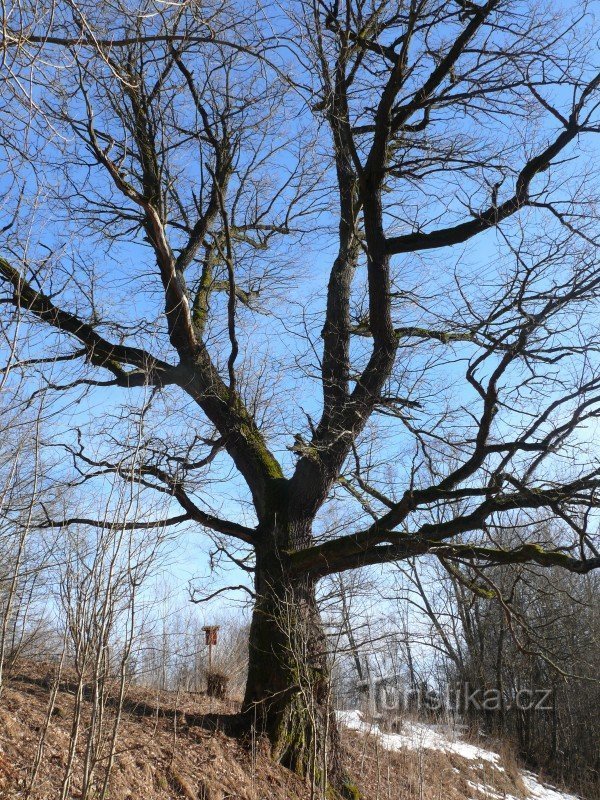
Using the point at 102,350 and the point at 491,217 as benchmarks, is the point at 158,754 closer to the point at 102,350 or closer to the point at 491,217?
the point at 102,350

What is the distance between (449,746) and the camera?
1359 cm

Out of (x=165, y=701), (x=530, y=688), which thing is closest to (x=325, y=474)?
(x=165, y=701)

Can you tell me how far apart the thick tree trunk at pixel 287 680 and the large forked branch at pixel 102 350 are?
264cm

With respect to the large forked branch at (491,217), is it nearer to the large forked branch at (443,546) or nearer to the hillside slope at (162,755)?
the large forked branch at (443,546)

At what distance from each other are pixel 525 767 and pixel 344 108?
16625 millimetres

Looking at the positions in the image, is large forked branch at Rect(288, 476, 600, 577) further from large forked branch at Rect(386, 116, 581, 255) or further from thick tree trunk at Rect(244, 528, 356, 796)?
large forked branch at Rect(386, 116, 581, 255)

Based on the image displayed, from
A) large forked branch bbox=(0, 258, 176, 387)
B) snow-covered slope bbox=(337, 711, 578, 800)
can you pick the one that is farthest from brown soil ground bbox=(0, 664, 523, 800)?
large forked branch bbox=(0, 258, 176, 387)

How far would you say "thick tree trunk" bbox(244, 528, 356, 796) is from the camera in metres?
6.82

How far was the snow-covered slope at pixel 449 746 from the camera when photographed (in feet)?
37.5

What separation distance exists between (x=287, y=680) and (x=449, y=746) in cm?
833

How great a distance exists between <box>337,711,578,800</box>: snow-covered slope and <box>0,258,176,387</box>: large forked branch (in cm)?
661

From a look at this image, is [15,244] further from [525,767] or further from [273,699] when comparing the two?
[525,767]

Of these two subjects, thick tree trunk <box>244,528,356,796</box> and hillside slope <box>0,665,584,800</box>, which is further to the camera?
thick tree trunk <box>244,528,356,796</box>

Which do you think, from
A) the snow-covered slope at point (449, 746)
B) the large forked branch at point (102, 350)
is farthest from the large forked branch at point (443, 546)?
the snow-covered slope at point (449, 746)
